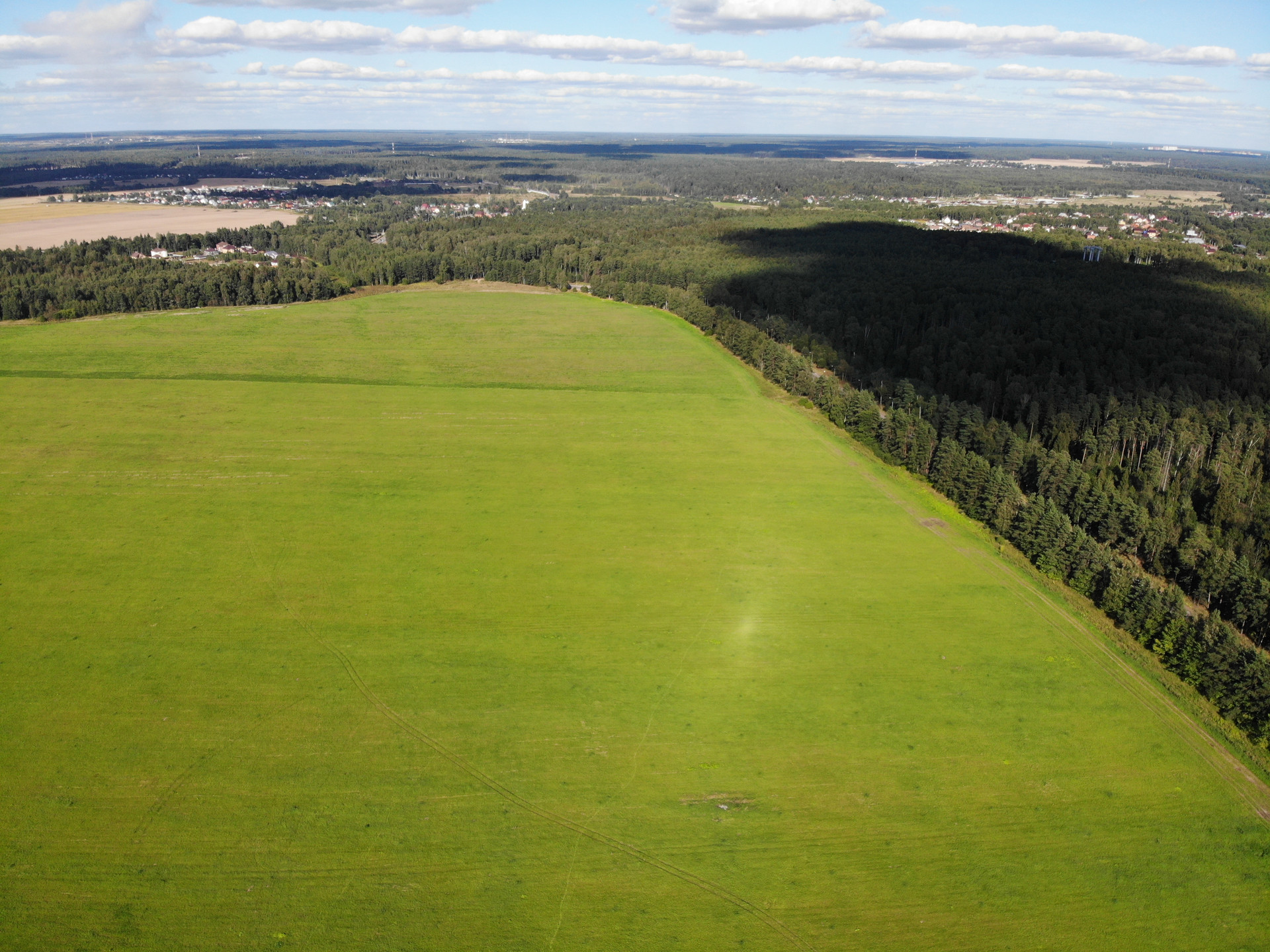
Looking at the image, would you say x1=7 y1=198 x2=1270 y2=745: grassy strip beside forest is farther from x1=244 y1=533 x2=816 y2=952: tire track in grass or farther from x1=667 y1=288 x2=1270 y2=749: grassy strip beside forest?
Result: x1=244 y1=533 x2=816 y2=952: tire track in grass

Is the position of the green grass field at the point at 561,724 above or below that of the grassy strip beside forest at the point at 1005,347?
below

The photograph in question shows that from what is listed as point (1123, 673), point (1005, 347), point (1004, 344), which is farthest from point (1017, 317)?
point (1123, 673)

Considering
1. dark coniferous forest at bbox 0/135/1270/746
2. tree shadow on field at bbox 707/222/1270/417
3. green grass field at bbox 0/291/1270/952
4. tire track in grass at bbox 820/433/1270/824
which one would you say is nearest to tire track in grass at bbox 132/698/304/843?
green grass field at bbox 0/291/1270/952

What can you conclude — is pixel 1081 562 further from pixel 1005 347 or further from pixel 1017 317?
pixel 1017 317

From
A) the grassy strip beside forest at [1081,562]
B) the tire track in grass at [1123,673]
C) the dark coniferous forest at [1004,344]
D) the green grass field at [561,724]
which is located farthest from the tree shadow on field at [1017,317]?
the tire track in grass at [1123,673]

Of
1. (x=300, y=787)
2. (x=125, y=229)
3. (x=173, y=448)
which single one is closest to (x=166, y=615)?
(x=300, y=787)

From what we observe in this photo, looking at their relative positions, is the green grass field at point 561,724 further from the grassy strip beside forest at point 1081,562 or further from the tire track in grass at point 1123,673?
Result: the grassy strip beside forest at point 1081,562

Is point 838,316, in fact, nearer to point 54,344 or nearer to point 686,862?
point 686,862
